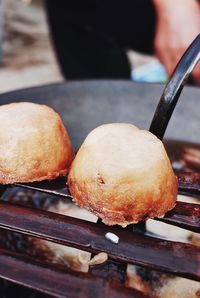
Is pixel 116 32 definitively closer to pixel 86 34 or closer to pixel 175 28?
pixel 86 34

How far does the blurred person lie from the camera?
2373mm

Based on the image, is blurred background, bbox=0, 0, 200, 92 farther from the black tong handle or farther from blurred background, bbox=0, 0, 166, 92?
the black tong handle

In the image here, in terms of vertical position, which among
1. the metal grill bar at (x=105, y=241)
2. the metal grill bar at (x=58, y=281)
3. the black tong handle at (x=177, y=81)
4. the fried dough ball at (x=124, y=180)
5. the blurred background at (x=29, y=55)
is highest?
the black tong handle at (x=177, y=81)

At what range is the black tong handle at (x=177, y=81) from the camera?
3.59ft

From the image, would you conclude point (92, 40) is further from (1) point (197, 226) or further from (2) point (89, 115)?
(1) point (197, 226)

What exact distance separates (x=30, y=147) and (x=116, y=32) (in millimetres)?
2437

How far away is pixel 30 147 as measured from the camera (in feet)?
3.49

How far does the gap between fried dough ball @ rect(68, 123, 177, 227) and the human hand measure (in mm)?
1425

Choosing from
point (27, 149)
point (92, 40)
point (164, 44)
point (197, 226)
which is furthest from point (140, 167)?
point (92, 40)

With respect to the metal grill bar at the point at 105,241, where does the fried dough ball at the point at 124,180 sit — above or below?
above

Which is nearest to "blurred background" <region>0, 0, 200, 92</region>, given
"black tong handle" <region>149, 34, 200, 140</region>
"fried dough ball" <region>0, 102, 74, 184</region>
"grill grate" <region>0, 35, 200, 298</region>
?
"black tong handle" <region>149, 34, 200, 140</region>

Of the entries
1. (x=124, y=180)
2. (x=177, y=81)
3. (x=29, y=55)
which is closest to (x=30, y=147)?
(x=124, y=180)

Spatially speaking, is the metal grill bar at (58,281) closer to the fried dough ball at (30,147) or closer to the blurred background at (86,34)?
the fried dough ball at (30,147)

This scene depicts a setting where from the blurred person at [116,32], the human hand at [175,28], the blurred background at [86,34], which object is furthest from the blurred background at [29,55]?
the human hand at [175,28]
